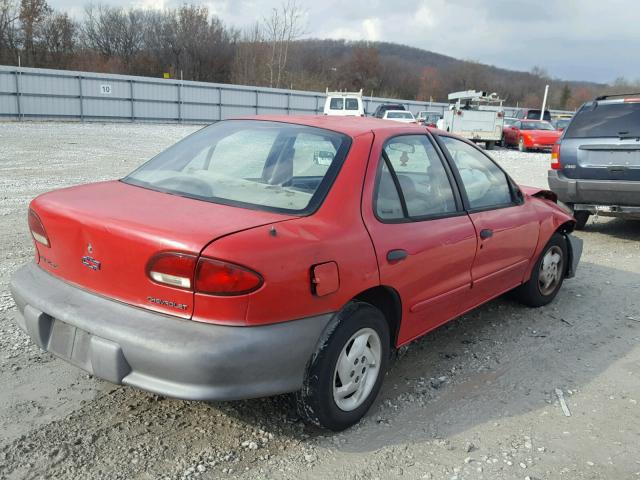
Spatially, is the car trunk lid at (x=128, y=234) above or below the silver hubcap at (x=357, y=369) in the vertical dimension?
above

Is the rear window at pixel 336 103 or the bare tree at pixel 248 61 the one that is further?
the bare tree at pixel 248 61

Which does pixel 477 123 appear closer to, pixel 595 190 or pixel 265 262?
pixel 595 190

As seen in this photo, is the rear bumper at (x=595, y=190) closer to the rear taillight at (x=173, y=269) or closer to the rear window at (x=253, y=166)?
the rear window at (x=253, y=166)

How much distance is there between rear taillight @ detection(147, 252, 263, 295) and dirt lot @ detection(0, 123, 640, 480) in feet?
2.89

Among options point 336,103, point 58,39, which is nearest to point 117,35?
point 58,39

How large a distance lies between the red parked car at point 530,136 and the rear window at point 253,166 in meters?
21.6

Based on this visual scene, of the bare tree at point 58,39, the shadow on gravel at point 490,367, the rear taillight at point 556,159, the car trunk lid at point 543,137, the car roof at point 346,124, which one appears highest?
the bare tree at point 58,39

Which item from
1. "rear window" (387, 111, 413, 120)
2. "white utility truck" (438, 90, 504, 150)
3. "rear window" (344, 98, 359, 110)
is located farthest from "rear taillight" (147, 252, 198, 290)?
"rear window" (387, 111, 413, 120)

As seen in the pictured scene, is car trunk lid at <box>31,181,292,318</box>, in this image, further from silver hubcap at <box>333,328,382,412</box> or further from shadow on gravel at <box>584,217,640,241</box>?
shadow on gravel at <box>584,217,640,241</box>

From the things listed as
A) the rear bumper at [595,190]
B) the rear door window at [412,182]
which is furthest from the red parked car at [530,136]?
the rear door window at [412,182]

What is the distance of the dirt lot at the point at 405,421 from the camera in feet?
8.58

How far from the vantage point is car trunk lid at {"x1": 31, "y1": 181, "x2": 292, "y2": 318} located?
240 centimetres

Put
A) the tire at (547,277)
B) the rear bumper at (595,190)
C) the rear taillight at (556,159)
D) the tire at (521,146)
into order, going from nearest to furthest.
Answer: the tire at (547,277), the rear bumper at (595,190), the rear taillight at (556,159), the tire at (521,146)

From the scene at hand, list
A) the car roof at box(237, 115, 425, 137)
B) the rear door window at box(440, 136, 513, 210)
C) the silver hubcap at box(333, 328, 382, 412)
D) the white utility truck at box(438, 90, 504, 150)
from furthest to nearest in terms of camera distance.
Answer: the white utility truck at box(438, 90, 504, 150), the rear door window at box(440, 136, 513, 210), the car roof at box(237, 115, 425, 137), the silver hubcap at box(333, 328, 382, 412)
